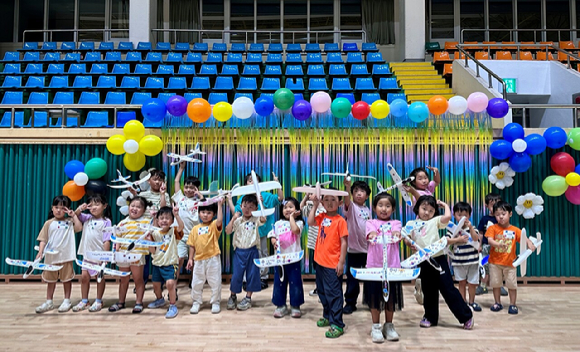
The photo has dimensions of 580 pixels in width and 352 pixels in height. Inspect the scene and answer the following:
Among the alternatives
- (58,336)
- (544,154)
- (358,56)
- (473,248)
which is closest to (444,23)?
(358,56)

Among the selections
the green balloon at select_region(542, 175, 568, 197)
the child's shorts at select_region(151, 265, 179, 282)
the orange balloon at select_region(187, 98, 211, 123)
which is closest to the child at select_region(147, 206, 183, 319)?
the child's shorts at select_region(151, 265, 179, 282)

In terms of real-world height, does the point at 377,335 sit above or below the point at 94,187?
below

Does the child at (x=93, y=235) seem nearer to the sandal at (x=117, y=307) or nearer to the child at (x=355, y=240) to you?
the sandal at (x=117, y=307)

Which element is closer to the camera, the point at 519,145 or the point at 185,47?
the point at 519,145

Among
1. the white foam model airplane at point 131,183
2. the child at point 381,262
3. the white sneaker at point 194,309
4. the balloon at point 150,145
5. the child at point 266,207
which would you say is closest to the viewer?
the child at point 381,262

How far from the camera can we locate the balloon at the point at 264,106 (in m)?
5.33

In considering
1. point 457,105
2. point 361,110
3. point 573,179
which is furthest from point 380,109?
point 573,179

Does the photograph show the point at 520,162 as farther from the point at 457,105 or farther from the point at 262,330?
the point at 262,330

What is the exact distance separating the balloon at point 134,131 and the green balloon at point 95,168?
49 cm

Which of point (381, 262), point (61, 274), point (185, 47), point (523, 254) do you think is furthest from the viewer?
point (185, 47)

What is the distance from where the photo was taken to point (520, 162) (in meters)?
5.32

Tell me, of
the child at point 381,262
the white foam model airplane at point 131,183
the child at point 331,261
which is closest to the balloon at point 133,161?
the white foam model airplane at point 131,183

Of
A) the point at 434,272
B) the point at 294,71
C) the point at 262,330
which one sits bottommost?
the point at 262,330

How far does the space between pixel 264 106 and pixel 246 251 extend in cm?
179
